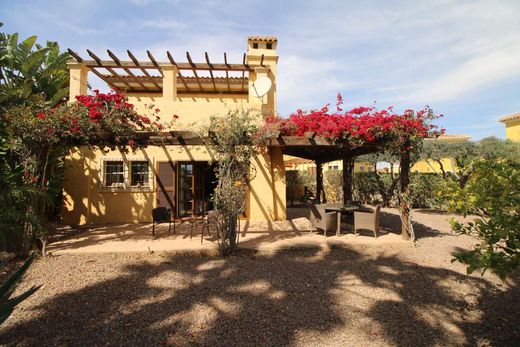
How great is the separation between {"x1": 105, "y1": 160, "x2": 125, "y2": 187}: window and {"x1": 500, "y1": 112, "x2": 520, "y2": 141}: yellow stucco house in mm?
30542

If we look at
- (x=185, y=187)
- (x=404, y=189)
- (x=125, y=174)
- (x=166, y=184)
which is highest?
(x=125, y=174)

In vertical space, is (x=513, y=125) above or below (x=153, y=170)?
above

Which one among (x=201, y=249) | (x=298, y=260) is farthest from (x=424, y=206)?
(x=201, y=249)

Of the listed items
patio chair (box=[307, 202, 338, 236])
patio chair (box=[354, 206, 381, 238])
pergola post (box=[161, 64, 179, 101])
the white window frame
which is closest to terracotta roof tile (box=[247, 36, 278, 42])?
pergola post (box=[161, 64, 179, 101])

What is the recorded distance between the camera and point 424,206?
14844 mm

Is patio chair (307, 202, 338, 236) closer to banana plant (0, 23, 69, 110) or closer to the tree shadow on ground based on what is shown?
the tree shadow on ground

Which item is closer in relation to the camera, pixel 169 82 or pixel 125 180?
pixel 125 180

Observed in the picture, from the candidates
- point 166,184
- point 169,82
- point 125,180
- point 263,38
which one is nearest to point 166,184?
point 166,184

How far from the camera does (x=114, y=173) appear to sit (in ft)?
34.0

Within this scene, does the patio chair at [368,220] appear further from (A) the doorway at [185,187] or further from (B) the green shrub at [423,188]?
(B) the green shrub at [423,188]

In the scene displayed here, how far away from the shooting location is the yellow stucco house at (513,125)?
82.1 ft

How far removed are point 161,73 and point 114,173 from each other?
4.20m

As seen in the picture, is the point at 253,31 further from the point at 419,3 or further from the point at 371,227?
the point at 371,227

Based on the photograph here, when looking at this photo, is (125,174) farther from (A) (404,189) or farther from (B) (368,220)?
(A) (404,189)
